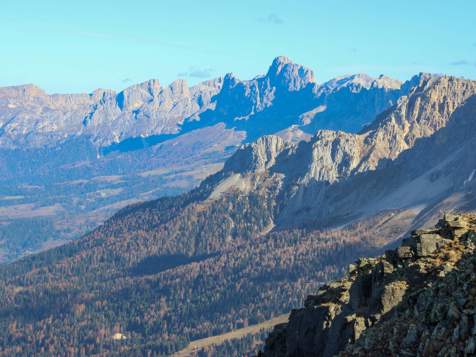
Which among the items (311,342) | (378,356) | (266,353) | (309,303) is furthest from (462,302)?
(266,353)

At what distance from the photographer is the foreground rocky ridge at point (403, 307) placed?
43031mm

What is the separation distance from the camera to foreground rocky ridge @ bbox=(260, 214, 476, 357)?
43.0 metres

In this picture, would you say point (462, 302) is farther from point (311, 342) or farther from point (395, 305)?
point (311, 342)

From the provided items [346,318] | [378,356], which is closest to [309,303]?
[346,318]

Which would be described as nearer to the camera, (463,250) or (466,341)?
(466,341)

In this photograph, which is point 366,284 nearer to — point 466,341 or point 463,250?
point 463,250

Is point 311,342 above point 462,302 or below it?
below

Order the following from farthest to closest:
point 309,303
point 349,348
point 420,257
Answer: point 309,303 → point 420,257 → point 349,348

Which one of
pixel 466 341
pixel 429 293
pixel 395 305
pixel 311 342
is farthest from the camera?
pixel 311 342

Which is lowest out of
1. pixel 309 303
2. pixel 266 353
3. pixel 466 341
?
pixel 266 353

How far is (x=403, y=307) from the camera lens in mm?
55188

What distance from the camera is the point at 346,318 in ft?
206

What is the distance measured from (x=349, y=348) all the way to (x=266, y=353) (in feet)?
93.7

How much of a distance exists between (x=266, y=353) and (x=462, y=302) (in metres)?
41.2
